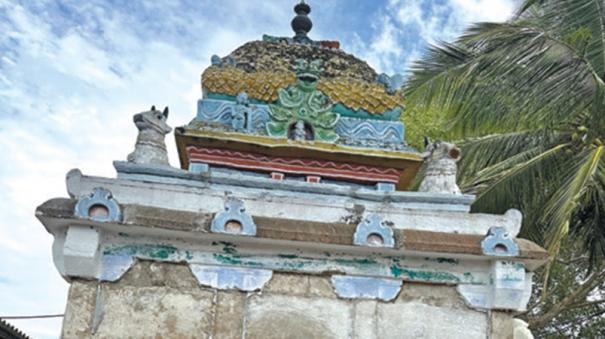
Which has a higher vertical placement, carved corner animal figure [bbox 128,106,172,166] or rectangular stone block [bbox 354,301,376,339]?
carved corner animal figure [bbox 128,106,172,166]

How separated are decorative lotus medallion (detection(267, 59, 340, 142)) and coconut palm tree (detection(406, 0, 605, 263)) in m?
3.30

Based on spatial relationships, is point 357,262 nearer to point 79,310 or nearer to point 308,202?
point 308,202

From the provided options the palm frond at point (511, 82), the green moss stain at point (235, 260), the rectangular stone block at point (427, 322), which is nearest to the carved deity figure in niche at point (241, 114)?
the green moss stain at point (235, 260)

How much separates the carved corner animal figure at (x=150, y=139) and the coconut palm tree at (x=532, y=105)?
4270 millimetres

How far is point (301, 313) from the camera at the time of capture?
3932 mm

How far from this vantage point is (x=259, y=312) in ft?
12.8

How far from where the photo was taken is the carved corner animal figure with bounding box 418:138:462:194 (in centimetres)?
436

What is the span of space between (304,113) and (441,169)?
0.99m

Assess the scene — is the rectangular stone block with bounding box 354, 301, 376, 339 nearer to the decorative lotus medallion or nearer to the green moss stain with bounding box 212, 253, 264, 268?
the green moss stain with bounding box 212, 253, 264, 268

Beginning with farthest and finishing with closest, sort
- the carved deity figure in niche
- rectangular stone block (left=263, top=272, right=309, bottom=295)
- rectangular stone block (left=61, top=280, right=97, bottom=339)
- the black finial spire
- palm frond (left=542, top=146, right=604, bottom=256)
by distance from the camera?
palm frond (left=542, top=146, right=604, bottom=256) < the black finial spire < the carved deity figure in niche < rectangular stone block (left=263, top=272, right=309, bottom=295) < rectangular stone block (left=61, top=280, right=97, bottom=339)

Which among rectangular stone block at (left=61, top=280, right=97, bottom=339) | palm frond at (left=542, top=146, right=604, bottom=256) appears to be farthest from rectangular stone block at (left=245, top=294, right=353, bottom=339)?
palm frond at (left=542, top=146, right=604, bottom=256)

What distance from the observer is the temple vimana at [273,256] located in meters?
3.82

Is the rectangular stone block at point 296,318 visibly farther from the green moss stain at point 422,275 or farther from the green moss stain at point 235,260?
the green moss stain at point 422,275

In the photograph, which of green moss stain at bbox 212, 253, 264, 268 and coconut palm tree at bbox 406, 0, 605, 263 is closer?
green moss stain at bbox 212, 253, 264, 268
